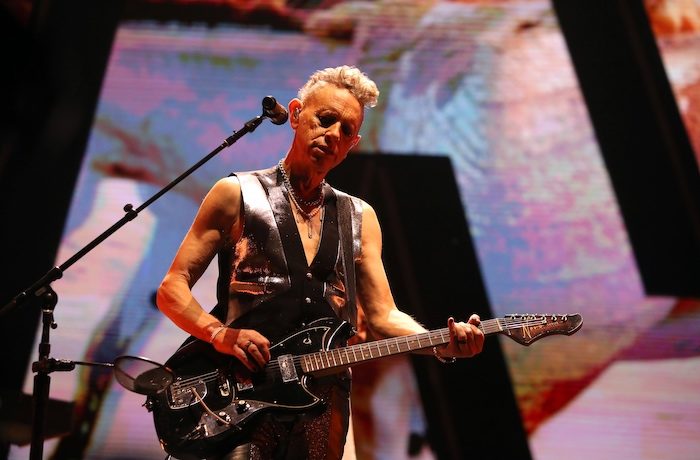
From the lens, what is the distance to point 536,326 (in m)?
3.08

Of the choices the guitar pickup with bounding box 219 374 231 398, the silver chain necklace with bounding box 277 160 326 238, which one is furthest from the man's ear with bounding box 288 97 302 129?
the guitar pickup with bounding box 219 374 231 398

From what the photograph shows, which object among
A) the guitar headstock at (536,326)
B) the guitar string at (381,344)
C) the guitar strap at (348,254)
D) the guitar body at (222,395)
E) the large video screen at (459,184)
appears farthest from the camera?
the large video screen at (459,184)

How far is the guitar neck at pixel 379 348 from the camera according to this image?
283 cm

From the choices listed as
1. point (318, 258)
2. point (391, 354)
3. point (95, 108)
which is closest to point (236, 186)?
point (318, 258)

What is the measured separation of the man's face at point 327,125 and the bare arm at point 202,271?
319mm

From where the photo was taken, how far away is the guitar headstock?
304cm

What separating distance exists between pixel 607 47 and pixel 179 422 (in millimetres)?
3755

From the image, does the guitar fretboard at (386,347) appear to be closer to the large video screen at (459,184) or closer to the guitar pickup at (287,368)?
the guitar pickup at (287,368)

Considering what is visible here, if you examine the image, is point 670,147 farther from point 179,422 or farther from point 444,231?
point 179,422

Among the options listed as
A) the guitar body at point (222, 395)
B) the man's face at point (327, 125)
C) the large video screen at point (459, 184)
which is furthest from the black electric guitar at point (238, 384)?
the large video screen at point (459, 184)

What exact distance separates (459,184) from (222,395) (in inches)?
102

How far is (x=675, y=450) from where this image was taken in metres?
4.51

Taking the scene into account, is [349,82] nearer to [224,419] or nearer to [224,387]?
[224,387]

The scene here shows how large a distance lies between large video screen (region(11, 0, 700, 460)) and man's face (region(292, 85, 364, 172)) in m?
1.71
